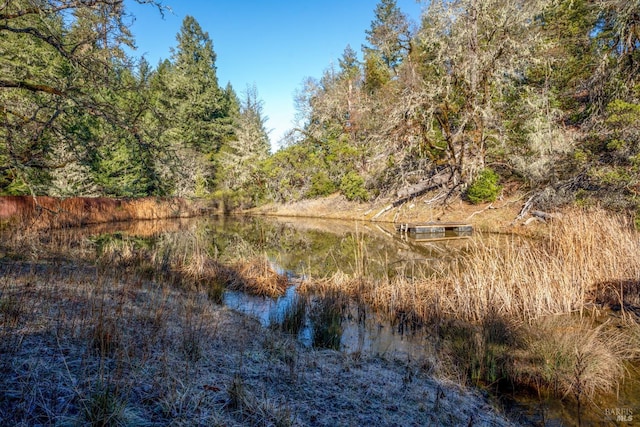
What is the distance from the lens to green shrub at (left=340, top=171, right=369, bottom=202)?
26031 millimetres

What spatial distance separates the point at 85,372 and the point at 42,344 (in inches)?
30.6

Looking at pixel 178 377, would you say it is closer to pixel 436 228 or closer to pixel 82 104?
pixel 82 104

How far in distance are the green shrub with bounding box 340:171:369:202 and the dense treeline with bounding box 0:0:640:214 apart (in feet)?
0.51

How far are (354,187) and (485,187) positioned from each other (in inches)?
380

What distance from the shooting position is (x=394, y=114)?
61.1ft

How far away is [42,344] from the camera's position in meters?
3.17

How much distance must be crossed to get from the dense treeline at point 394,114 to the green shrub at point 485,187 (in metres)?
0.12

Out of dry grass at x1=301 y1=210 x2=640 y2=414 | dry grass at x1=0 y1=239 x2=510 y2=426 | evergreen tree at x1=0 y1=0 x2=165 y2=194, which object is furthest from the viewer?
evergreen tree at x1=0 y1=0 x2=165 y2=194

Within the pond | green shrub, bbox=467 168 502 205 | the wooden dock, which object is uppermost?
green shrub, bbox=467 168 502 205

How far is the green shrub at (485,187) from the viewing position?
19.1m

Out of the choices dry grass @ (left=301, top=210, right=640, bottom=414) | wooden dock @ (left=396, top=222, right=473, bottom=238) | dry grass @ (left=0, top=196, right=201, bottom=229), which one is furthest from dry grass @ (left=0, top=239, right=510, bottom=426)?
wooden dock @ (left=396, top=222, right=473, bottom=238)

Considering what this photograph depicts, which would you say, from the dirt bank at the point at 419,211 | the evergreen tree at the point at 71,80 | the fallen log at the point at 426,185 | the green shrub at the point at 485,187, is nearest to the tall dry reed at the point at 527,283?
the evergreen tree at the point at 71,80

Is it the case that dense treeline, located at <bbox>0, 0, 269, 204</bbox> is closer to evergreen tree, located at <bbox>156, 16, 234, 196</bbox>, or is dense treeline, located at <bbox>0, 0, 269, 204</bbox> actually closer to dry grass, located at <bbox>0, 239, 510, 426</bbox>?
dry grass, located at <bbox>0, 239, 510, 426</bbox>

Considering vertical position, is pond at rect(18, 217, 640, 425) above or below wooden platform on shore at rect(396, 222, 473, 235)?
below
